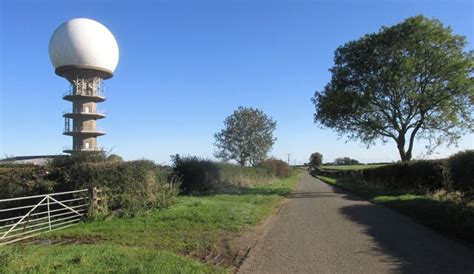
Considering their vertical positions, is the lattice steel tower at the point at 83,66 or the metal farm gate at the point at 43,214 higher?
the lattice steel tower at the point at 83,66

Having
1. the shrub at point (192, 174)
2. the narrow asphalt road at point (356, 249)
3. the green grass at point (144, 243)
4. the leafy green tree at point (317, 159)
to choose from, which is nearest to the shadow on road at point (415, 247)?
the narrow asphalt road at point (356, 249)

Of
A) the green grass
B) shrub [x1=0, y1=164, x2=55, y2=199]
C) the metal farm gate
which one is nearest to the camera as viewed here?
the green grass

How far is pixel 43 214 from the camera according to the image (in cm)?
1572

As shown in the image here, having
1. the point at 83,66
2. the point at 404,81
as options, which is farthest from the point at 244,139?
the point at 404,81

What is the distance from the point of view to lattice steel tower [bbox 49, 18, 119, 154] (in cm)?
5147

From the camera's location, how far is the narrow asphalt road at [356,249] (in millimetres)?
8031

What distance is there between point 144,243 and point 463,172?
12257mm

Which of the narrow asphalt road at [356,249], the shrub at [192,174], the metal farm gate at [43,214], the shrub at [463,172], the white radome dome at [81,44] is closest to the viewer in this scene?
the narrow asphalt road at [356,249]

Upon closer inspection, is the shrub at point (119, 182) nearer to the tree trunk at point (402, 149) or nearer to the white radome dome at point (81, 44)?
the tree trunk at point (402, 149)

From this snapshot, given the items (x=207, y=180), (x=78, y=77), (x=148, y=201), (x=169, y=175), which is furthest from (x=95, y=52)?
(x=148, y=201)

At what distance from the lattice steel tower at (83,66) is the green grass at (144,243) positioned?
35331 millimetres

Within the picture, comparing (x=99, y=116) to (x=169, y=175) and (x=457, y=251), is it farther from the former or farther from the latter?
(x=457, y=251)

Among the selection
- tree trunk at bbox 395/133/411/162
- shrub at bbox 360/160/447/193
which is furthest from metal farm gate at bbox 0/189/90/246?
tree trunk at bbox 395/133/411/162

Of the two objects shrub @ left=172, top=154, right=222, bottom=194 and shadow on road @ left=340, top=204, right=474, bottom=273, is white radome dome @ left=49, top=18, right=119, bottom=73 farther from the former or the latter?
shadow on road @ left=340, top=204, right=474, bottom=273
